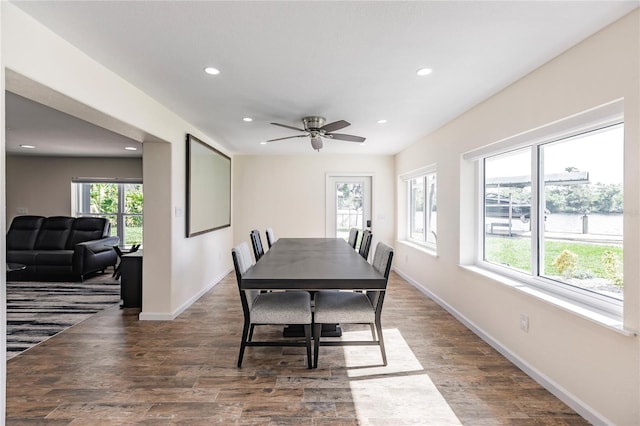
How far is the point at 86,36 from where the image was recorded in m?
1.93

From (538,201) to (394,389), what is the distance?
1.74 metres

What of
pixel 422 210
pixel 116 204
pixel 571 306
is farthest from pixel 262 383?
pixel 116 204

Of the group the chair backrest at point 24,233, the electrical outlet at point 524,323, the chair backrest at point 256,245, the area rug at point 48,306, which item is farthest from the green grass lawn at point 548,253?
the chair backrest at point 24,233

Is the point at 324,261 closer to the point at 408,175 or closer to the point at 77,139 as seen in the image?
the point at 408,175

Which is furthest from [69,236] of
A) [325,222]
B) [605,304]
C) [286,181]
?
[605,304]

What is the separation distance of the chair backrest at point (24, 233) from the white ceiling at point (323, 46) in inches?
132

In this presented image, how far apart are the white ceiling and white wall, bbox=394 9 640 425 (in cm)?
13

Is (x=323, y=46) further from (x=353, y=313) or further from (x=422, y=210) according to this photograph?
(x=422, y=210)

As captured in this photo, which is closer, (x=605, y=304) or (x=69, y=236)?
(x=605, y=304)

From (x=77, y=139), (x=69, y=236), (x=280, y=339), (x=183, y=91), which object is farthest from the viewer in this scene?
(x=69, y=236)

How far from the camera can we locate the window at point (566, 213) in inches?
76.5

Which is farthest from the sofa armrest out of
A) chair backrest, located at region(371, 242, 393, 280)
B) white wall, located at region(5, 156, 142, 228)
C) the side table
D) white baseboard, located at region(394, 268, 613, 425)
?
white baseboard, located at region(394, 268, 613, 425)

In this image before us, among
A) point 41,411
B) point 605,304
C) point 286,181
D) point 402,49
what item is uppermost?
point 402,49

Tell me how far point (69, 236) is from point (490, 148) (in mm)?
6543
